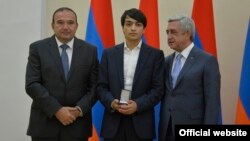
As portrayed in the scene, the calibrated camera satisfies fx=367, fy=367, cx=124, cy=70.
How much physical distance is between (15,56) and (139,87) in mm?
1603

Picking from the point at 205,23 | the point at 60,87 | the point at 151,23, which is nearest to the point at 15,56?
the point at 60,87

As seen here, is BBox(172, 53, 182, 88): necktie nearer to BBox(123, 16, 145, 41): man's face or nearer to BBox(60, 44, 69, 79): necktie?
BBox(123, 16, 145, 41): man's face

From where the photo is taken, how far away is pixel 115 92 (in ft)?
8.77

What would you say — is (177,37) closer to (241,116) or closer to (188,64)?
(188,64)

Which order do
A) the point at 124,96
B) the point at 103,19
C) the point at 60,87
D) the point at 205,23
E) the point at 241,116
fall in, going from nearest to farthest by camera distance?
1. the point at 124,96
2. the point at 60,87
3. the point at 241,116
4. the point at 205,23
5. the point at 103,19

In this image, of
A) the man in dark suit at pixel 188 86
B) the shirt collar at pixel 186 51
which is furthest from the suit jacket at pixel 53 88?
the shirt collar at pixel 186 51

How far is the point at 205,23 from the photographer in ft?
11.3

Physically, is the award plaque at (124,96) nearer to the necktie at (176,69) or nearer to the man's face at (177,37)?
the necktie at (176,69)

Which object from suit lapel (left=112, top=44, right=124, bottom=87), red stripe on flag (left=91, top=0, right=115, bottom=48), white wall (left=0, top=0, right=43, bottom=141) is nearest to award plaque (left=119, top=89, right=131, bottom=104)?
suit lapel (left=112, top=44, right=124, bottom=87)

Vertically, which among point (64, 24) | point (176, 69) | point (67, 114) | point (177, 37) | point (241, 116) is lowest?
point (241, 116)

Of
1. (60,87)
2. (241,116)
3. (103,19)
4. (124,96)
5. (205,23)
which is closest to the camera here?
(124,96)

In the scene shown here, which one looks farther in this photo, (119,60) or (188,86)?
(119,60)

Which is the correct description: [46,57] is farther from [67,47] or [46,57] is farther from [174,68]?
[174,68]

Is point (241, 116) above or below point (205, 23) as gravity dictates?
below
